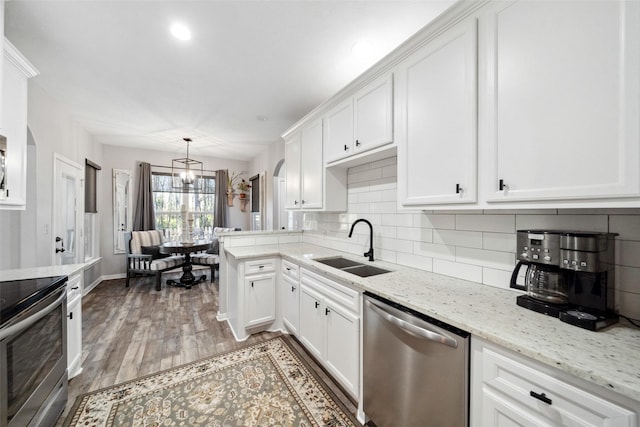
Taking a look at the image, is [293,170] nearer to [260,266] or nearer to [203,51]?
[260,266]

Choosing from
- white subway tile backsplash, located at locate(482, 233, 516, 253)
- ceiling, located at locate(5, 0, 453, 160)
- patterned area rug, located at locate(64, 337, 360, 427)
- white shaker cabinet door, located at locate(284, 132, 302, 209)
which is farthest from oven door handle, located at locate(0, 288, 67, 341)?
white subway tile backsplash, located at locate(482, 233, 516, 253)

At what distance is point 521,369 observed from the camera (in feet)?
2.79

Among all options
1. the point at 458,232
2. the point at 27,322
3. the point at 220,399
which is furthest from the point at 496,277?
the point at 27,322

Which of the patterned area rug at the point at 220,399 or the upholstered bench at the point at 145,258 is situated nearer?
the patterned area rug at the point at 220,399

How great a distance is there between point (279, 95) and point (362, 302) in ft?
8.26

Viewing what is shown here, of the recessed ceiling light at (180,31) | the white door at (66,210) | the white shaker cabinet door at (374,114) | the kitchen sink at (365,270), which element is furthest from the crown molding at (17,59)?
the kitchen sink at (365,270)

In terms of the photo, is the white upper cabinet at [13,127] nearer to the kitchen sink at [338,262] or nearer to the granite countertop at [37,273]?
the granite countertop at [37,273]

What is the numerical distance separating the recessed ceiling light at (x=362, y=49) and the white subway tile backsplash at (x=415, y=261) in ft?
5.69

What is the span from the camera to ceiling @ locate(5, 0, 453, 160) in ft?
5.47

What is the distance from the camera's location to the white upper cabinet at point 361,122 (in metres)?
1.79

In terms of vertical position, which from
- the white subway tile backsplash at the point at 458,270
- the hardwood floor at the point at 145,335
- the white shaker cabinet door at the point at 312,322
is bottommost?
the hardwood floor at the point at 145,335

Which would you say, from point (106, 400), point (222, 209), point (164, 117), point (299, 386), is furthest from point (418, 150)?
point (222, 209)

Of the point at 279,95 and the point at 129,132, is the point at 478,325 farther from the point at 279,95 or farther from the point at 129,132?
the point at 129,132

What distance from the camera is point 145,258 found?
4.45 metres
